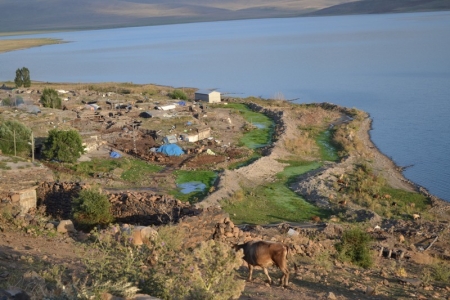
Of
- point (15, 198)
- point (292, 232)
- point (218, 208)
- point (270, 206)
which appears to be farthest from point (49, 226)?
point (270, 206)

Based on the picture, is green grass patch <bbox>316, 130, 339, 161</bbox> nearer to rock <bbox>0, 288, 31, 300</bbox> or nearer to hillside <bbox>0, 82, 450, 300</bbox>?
hillside <bbox>0, 82, 450, 300</bbox>

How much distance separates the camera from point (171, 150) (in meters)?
22.8

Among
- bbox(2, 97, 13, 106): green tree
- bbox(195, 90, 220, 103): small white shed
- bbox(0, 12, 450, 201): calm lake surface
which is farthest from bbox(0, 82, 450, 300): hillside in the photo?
bbox(0, 12, 450, 201): calm lake surface

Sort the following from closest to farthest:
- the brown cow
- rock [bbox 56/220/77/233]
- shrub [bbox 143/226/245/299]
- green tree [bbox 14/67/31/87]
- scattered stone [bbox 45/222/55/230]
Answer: shrub [bbox 143/226/245/299] → the brown cow → scattered stone [bbox 45/222/55/230] → rock [bbox 56/220/77/233] → green tree [bbox 14/67/31/87]

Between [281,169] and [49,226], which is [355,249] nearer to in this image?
[49,226]

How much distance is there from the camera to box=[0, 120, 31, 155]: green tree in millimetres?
20375

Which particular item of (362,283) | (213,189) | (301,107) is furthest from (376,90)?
(362,283)

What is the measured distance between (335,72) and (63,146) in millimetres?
38998

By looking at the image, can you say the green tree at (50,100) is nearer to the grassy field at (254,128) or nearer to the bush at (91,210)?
the grassy field at (254,128)

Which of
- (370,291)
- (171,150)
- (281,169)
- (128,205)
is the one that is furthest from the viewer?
(171,150)

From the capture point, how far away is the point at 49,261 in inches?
301

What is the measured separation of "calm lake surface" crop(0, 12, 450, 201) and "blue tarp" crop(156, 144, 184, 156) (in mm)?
8553

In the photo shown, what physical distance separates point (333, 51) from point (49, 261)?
68759 millimetres

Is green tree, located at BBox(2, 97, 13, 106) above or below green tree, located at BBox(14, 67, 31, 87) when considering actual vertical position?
above
